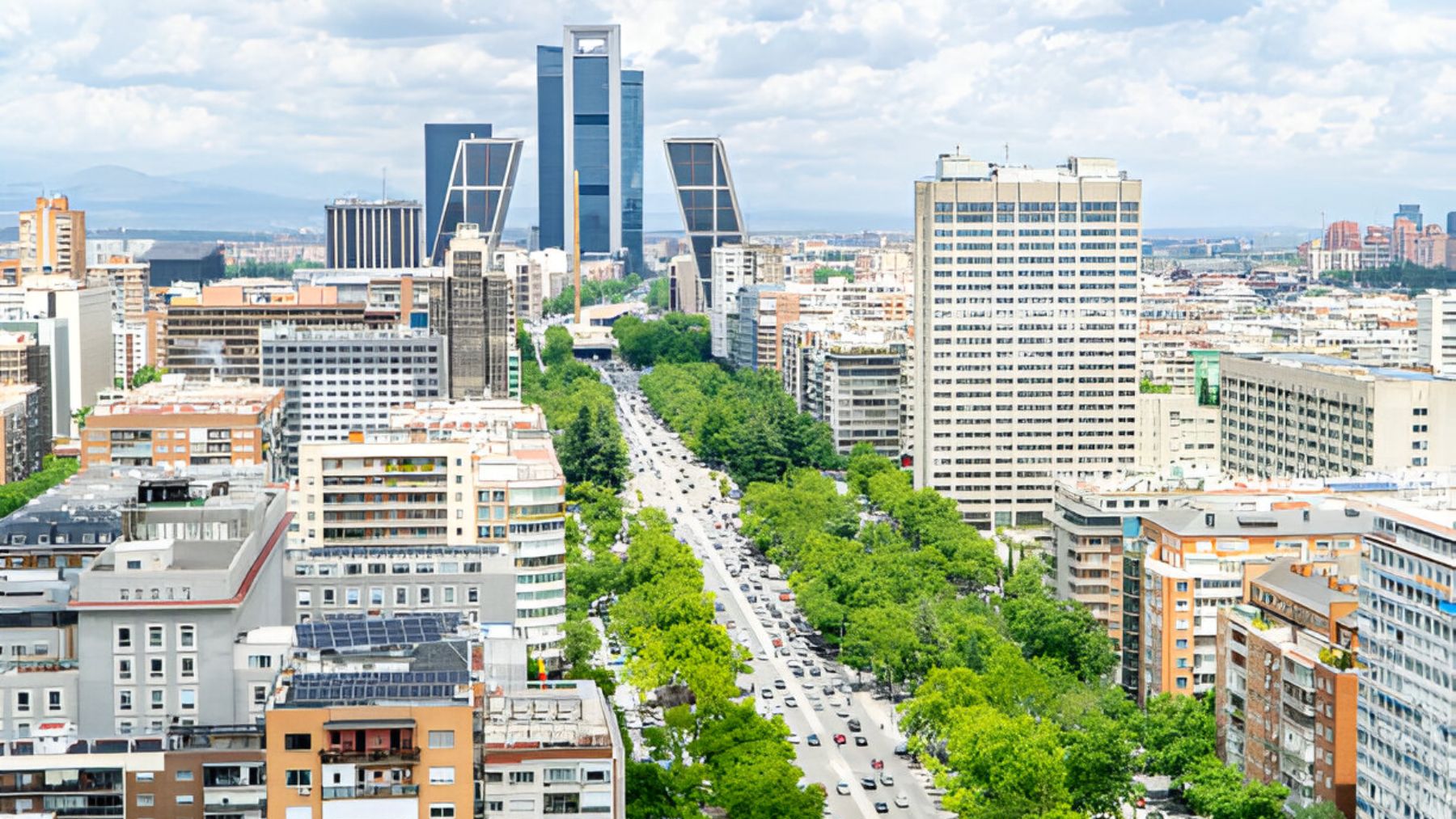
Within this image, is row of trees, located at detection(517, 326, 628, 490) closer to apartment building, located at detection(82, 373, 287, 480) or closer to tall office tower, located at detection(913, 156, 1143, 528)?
apartment building, located at detection(82, 373, 287, 480)

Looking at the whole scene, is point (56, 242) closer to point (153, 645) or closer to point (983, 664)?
point (983, 664)

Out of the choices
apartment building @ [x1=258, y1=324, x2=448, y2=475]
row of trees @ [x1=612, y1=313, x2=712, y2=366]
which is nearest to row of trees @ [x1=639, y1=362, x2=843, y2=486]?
apartment building @ [x1=258, y1=324, x2=448, y2=475]

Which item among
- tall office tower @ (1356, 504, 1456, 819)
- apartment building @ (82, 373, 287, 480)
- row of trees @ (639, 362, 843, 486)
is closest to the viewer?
tall office tower @ (1356, 504, 1456, 819)

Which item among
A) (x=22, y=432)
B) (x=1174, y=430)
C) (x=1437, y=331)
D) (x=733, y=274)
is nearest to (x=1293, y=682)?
(x=1174, y=430)

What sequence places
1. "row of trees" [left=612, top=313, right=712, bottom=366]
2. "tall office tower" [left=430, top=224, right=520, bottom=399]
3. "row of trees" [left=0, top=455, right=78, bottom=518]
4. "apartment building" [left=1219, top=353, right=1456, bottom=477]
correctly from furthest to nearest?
"row of trees" [left=612, top=313, right=712, bottom=366], "tall office tower" [left=430, top=224, right=520, bottom=399], "row of trees" [left=0, top=455, right=78, bottom=518], "apartment building" [left=1219, top=353, right=1456, bottom=477]

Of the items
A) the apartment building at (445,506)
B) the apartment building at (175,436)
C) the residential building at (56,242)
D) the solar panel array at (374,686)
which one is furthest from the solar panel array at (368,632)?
the residential building at (56,242)

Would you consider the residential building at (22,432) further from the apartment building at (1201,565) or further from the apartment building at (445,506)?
the apartment building at (1201,565)

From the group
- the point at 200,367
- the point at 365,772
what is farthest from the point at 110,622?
the point at 200,367
